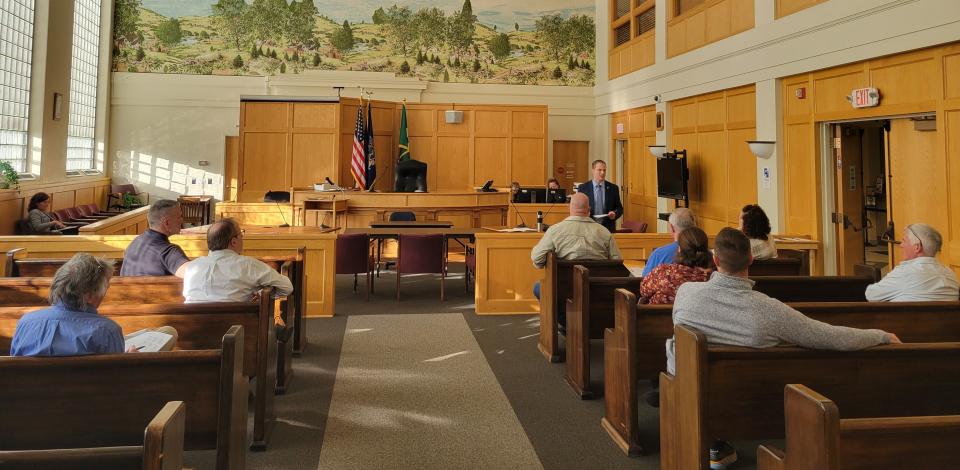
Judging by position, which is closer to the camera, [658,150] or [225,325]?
[225,325]

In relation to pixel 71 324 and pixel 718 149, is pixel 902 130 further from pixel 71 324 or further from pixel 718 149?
pixel 71 324

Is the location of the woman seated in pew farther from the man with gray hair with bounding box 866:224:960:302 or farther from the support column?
the support column

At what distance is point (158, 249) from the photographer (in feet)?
12.9

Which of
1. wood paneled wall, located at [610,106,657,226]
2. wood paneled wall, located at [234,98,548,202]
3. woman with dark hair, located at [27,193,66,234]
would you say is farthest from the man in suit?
woman with dark hair, located at [27,193,66,234]

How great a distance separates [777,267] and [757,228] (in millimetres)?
425

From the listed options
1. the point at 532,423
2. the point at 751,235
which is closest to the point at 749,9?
the point at 751,235

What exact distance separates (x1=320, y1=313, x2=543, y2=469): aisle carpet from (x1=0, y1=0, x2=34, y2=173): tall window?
6.95m

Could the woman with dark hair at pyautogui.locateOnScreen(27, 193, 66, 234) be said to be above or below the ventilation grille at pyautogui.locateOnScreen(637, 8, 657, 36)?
below

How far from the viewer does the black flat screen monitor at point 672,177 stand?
9.38 m

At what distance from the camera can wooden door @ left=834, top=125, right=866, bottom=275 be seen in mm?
6770

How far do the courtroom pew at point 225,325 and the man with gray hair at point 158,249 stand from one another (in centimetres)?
79

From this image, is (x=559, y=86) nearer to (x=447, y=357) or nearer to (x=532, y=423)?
(x=447, y=357)

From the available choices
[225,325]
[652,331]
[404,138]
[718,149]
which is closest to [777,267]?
[652,331]

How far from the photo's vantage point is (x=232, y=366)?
2156 millimetres
